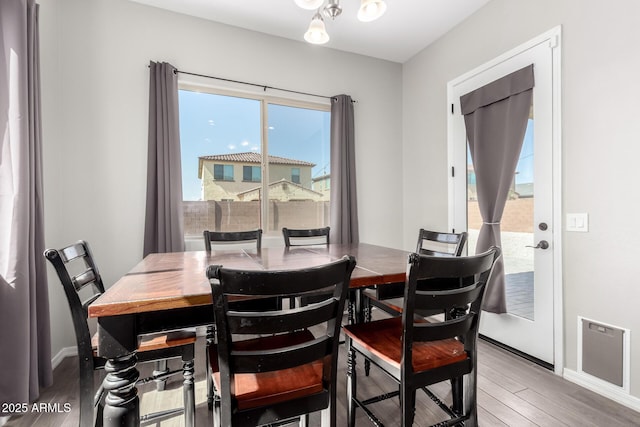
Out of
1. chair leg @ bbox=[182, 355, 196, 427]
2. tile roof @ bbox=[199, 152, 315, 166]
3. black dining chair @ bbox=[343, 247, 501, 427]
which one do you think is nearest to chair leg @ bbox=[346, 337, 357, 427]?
black dining chair @ bbox=[343, 247, 501, 427]

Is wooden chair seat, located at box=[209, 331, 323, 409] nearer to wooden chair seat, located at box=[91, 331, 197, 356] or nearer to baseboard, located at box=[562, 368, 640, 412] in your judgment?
wooden chair seat, located at box=[91, 331, 197, 356]

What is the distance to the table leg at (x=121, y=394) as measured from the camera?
1036 millimetres

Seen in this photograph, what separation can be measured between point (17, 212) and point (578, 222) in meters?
3.42

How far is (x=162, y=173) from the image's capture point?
2.66m

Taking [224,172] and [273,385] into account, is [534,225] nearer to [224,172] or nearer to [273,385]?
[273,385]

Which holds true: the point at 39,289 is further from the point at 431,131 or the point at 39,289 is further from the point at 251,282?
the point at 431,131

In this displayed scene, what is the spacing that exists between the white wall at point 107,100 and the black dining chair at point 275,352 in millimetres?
2072

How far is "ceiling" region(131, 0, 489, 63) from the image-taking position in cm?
270

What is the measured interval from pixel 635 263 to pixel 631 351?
1.69 feet

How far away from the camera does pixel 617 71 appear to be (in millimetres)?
1865

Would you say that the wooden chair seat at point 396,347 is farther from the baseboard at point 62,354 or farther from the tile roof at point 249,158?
the baseboard at point 62,354

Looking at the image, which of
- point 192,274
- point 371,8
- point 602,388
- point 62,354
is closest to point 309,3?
point 371,8

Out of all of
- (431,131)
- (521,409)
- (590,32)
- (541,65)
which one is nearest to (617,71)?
(590,32)

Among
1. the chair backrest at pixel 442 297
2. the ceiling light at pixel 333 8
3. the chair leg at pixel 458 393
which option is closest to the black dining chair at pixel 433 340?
A: the chair backrest at pixel 442 297
